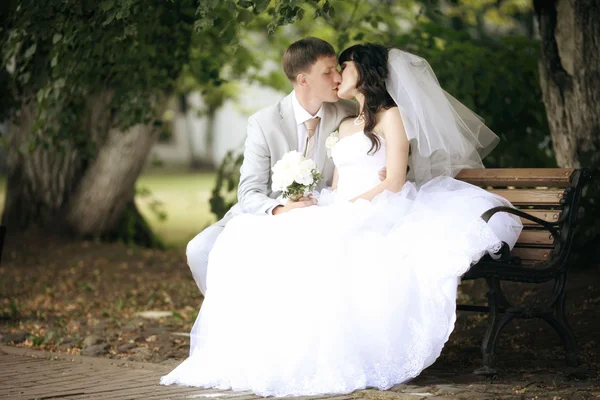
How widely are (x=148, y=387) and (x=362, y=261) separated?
1.39m

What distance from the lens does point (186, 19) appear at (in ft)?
27.4

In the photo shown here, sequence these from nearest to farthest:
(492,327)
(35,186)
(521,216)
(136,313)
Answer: (492,327), (521,216), (136,313), (35,186)

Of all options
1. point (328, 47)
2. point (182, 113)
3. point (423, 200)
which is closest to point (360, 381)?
point (423, 200)

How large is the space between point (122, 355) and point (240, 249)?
1.61 metres

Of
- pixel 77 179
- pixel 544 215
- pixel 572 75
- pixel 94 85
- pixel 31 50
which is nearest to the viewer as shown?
pixel 544 215

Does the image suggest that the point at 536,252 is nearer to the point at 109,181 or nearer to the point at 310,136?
the point at 310,136

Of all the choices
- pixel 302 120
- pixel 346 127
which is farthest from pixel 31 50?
pixel 346 127

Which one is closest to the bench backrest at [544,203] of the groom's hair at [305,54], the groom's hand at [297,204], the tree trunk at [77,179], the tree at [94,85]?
the groom's hand at [297,204]

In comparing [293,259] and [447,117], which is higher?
[447,117]

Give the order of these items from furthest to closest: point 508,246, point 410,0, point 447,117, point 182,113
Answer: point 182,113 < point 410,0 < point 447,117 < point 508,246

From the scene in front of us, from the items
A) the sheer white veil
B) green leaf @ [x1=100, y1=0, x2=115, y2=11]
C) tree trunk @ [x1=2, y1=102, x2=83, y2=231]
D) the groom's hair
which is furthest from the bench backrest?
tree trunk @ [x1=2, y1=102, x2=83, y2=231]

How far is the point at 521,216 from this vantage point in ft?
18.3

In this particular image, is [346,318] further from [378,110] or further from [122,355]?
[122,355]

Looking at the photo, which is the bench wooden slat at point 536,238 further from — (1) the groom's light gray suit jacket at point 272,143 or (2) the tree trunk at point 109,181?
(2) the tree trunk at point 109,181
